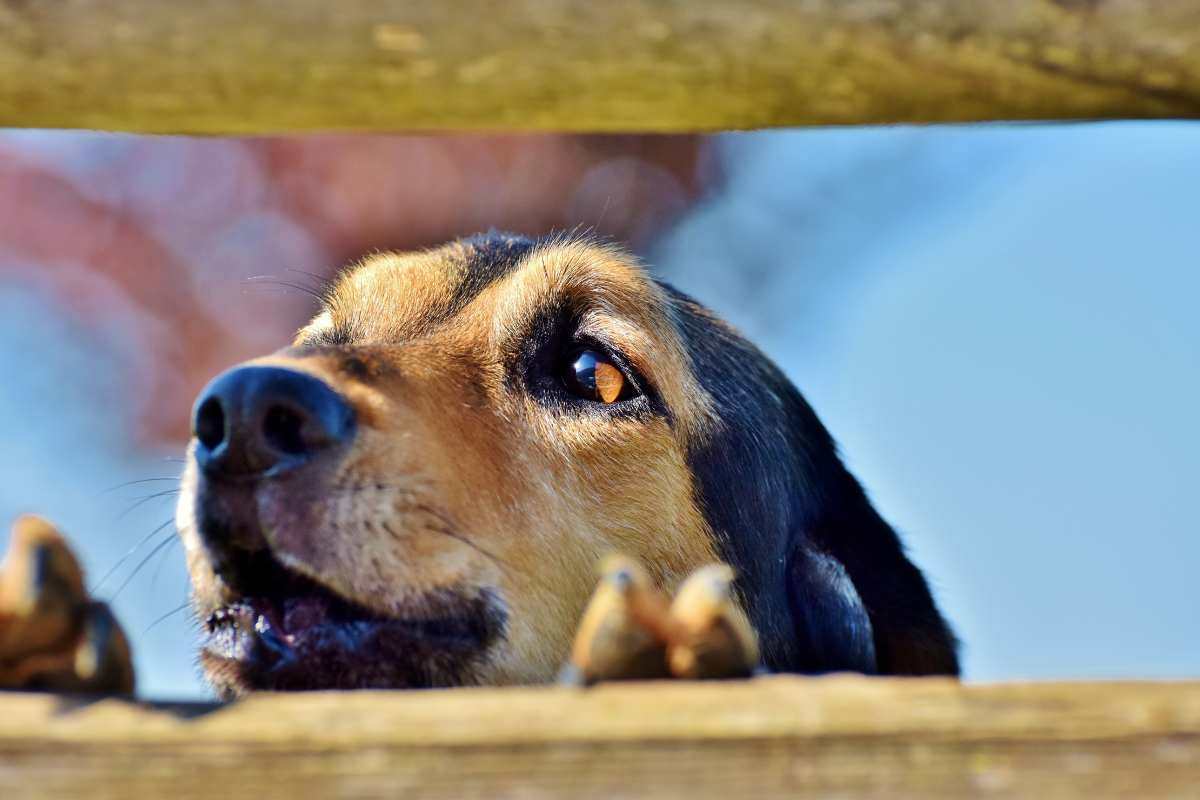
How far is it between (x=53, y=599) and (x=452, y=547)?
1212 millimetres

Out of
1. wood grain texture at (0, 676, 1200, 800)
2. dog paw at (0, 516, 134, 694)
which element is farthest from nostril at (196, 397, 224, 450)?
wood grain texture at (0, 676, 1200, 800)

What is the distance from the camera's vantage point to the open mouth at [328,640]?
2.64 m

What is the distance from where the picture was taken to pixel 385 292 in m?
4.05

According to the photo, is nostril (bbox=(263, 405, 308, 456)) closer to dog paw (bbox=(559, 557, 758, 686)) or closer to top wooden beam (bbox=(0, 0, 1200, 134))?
top wooden beam (bbox=(0, 0, 1200, 134))

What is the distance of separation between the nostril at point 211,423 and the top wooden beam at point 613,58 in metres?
0.67

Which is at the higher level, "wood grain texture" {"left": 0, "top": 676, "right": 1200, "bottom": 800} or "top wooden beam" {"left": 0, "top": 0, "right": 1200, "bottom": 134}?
"top wooden beam" {"left": 0, "top": 0, "right": 1200, "bottom": 134}

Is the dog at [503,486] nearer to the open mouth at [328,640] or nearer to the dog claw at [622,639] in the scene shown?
the open mouth at [328,640]

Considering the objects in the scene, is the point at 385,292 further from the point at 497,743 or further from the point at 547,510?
the point at 497,743

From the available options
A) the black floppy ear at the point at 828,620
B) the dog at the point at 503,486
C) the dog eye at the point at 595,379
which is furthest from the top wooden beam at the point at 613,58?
the black floppy ear at the point at 828,620

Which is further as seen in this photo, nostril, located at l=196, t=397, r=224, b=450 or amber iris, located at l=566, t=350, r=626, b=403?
amber iris, located at l=566, t=350, r=626, b=403

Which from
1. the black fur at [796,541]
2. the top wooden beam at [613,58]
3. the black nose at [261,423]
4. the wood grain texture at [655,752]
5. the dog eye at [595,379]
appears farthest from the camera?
the black fur at [796,541]

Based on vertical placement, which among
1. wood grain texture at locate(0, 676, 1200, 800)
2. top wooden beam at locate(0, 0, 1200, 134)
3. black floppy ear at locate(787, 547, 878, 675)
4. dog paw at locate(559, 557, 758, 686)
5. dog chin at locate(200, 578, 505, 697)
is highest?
top wooden beam at locate(0, 0, 1200, 134)

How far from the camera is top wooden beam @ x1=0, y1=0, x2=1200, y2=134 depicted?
6.35ft

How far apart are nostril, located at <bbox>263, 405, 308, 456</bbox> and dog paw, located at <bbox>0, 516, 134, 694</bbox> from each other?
35.4 inches
